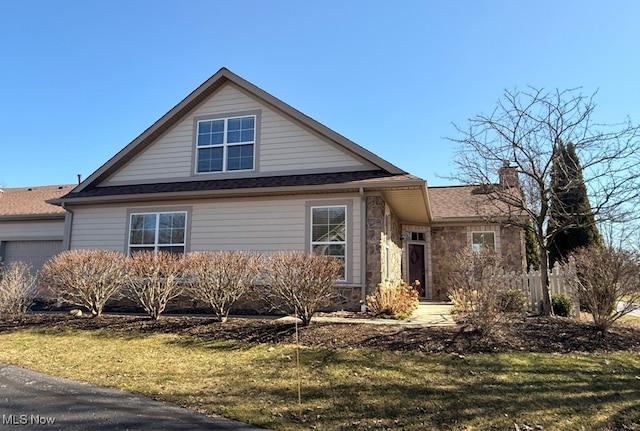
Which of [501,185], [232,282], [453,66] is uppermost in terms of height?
[453,66]

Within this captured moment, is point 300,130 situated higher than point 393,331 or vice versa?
point 300,130

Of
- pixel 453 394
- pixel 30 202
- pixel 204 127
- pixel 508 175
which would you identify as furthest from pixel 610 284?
pixel 30 202

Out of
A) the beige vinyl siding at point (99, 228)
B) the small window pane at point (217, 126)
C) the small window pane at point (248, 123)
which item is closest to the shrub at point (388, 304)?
the small window pane at point (248, 123)

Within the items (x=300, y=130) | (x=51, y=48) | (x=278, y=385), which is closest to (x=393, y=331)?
(x=278, y=385)

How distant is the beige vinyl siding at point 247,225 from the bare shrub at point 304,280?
8.49ft

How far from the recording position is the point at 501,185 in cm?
1101

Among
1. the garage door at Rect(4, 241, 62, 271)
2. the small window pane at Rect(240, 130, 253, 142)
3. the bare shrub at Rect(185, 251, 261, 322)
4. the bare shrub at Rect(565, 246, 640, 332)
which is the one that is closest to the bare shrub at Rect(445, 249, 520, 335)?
the bare shrub at Rect(565, 246, 640, 332)

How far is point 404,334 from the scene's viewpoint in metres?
7.34

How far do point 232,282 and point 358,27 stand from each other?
7486 mm

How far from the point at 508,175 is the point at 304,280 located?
6.69m

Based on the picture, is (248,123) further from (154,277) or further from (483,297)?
(483,297)

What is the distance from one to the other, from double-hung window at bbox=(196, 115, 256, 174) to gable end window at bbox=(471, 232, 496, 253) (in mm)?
9049

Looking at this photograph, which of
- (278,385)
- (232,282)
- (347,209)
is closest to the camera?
(278,385)

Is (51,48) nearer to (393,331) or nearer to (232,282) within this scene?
(232,282)
